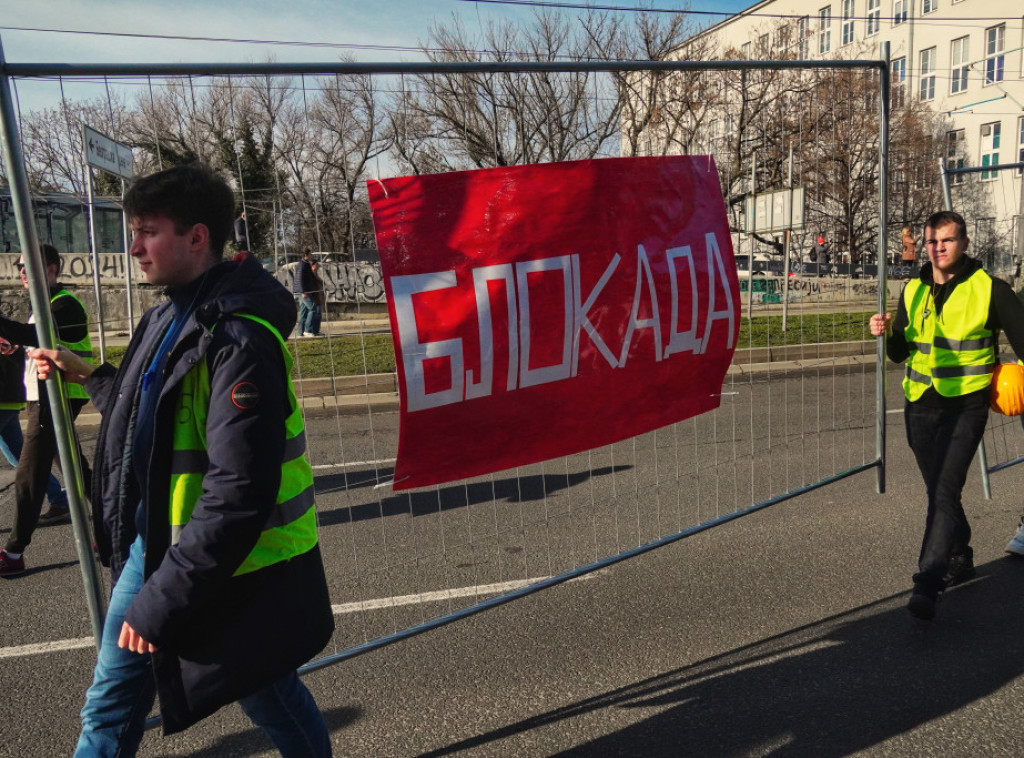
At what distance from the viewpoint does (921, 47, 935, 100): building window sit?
129 feet

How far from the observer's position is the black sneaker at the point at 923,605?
11.8 ft

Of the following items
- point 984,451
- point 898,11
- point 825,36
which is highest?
point 898,11

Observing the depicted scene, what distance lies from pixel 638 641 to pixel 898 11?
4487 centimetres

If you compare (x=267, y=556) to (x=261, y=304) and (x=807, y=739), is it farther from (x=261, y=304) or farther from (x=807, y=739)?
(x=807, y=739)

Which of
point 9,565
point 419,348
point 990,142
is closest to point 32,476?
point 9,565

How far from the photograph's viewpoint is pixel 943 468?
3768mm

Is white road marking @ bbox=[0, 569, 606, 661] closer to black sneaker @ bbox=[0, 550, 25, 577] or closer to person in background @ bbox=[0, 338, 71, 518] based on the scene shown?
black sneaker @ bbox=[0, 550, 25, 577]

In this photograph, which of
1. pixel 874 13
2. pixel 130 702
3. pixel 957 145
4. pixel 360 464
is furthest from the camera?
pixel 874 13

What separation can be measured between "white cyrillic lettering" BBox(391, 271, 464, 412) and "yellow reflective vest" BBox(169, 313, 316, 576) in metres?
0.67

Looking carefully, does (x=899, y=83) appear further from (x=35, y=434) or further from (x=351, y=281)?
(x=351, y=281)

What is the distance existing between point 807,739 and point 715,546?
1.90 metres

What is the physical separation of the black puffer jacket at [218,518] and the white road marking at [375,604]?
76.7 inches

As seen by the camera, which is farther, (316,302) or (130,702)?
(316,302)

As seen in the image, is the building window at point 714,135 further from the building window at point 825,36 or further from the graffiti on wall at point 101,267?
the building window at point 825,36
